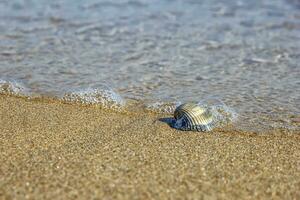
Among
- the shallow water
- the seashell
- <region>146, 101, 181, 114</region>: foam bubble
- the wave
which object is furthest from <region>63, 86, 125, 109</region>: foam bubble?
the seashell

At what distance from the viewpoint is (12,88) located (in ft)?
15.4

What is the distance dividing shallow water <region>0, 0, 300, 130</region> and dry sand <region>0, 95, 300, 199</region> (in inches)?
17.0

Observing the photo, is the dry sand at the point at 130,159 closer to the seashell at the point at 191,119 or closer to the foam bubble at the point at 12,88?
the seashell at the point at 191,119

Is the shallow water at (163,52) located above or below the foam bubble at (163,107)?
above

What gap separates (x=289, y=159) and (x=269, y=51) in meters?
2.57

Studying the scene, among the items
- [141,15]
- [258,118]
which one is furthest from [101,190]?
[141,15]

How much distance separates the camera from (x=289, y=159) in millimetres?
3420

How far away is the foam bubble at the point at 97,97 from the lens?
4.45m

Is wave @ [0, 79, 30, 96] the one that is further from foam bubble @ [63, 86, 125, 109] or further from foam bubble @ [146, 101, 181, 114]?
foam bubble @ [146, 101, 181, 114]

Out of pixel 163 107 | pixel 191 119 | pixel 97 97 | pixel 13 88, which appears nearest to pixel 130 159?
pixel 191 119

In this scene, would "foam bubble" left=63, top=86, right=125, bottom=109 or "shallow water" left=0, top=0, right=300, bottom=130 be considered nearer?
"foam bubble" left=63, top=86, right=125, bottom=109

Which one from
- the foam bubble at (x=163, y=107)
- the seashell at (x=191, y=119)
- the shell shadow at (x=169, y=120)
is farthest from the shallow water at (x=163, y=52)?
the seashell at (x=191, y=119)

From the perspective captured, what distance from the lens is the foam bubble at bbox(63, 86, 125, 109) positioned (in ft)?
14.6

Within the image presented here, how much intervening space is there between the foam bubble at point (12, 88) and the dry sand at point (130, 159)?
1.19ft
